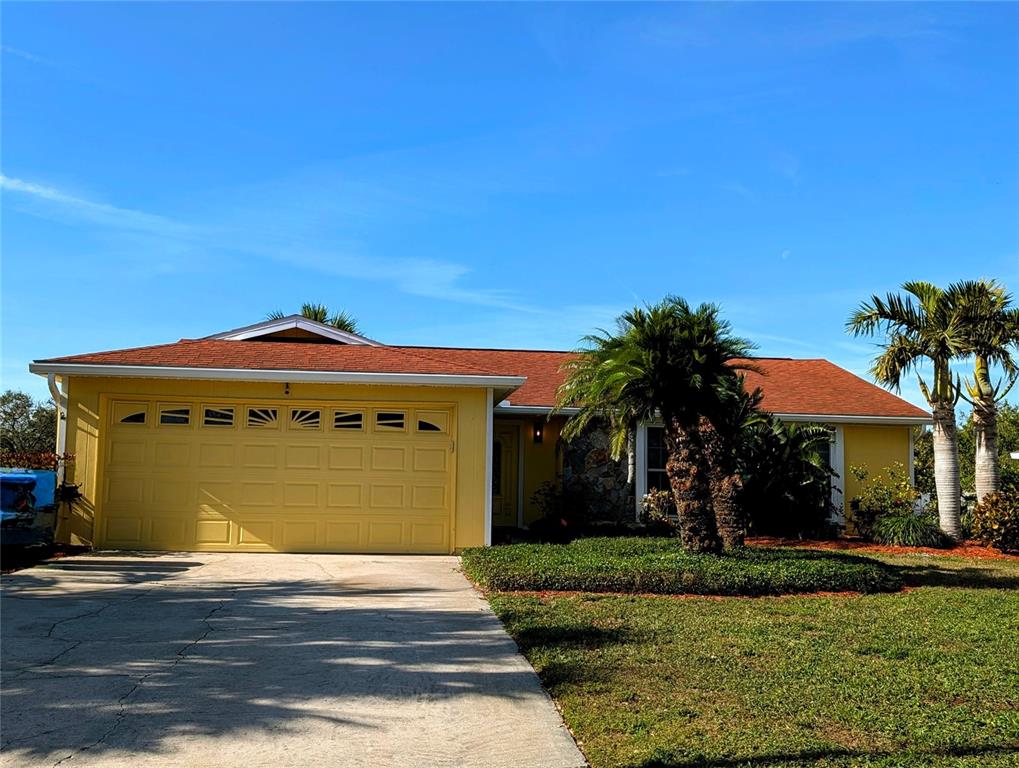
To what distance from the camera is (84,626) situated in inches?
285

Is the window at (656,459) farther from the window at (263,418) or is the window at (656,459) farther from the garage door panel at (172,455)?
the garage door panel at (172,455)

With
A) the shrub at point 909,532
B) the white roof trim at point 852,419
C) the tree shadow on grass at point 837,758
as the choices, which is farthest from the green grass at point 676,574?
the white roof trim at point 852,419

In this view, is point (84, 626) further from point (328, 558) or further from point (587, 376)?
point (587, 376)

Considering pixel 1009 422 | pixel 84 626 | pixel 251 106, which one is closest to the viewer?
pixel 84 626

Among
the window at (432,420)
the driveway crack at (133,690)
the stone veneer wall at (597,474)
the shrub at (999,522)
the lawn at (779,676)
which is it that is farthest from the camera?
the stone veneer wall at (597,474)

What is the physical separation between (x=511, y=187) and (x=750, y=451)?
6.89m

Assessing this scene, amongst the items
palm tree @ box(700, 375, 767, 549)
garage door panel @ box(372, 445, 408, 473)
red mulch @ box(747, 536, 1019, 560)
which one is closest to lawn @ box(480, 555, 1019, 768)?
palm tree @ box(700, 375, 767, 549)

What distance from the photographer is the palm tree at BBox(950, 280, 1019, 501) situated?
1521cm

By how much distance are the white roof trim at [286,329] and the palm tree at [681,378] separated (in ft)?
19.6

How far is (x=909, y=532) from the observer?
50.5 feet

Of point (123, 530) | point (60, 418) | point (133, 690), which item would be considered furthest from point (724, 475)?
point (60, 418)

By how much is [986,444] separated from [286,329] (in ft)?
44.0

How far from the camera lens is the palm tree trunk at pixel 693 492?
10.7 meters

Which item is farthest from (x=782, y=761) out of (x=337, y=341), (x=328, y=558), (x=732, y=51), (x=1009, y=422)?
(x=1009, y=422)
